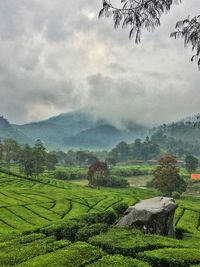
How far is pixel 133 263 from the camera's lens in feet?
63.0

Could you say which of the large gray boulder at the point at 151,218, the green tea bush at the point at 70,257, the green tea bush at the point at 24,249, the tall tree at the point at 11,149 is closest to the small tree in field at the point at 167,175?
the large gray boulder at the point at 151,218

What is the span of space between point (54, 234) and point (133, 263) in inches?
323

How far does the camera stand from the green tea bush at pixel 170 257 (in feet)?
64.0

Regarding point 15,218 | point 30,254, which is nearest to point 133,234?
point 30,254

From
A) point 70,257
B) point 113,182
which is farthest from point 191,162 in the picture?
point 70,257

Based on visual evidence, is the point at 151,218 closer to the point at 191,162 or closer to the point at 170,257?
the point at 170,257

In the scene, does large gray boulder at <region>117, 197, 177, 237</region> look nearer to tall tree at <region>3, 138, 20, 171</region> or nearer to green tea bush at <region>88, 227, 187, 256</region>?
green tea bush at <region>88, 227, 187, 256</region>

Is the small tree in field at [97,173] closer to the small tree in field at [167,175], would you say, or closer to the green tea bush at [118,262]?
the small tree in field at [167,175]

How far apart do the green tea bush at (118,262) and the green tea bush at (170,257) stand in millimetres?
780

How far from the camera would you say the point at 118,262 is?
63.1 ft

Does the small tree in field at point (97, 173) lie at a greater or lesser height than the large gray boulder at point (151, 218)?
greater

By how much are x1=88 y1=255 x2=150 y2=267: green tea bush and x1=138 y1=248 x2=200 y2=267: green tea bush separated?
2.56 feet

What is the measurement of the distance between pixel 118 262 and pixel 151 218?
32.7 feet

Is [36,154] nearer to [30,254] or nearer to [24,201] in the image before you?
[24,201]
